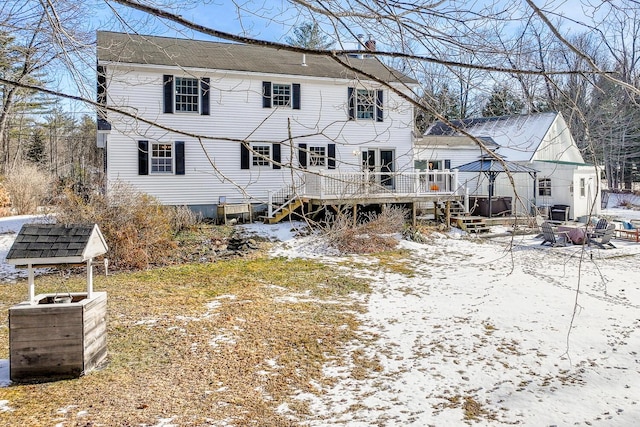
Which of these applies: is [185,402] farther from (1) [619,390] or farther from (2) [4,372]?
(1) [619,390]

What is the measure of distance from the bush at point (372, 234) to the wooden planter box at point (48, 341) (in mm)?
7862

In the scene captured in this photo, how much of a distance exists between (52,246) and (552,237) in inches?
541

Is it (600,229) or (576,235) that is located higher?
(600,229)

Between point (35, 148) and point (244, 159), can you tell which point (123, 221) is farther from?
point (35, 148)

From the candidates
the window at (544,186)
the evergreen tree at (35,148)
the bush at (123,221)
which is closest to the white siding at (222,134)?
the bush at (123,221)

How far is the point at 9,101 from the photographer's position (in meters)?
12.1

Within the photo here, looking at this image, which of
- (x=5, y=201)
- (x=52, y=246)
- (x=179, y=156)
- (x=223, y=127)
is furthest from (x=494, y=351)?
(x=5, y=201)

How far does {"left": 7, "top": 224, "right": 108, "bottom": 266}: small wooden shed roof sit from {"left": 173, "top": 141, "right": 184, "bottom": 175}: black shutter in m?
11.0

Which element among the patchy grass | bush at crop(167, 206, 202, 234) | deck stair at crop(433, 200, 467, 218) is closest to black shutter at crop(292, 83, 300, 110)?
bush at crop(167, 206, 202, 234)

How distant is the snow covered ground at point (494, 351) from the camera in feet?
14.3

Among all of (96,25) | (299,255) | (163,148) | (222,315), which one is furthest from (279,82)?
(96,25)

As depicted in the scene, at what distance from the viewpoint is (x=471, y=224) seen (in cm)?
1683

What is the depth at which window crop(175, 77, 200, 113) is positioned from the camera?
15.9 metres

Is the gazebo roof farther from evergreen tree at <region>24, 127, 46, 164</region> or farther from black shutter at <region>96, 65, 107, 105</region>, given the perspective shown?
evergreen tree at <region>24, 127, 46, 164</region>
